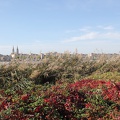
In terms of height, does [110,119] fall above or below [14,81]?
below

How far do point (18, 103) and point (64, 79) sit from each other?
6.22 m

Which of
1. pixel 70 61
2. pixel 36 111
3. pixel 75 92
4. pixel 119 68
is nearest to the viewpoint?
pixel 36 111

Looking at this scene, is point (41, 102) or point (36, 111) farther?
point (41, 102)

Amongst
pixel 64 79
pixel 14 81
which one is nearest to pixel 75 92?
pixel 14 81

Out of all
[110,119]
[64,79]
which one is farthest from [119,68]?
[110,119]

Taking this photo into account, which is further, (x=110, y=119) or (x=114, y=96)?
(x=114, y=96)

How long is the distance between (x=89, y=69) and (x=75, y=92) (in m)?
6.90

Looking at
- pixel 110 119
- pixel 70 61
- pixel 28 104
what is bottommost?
pixel 110 119

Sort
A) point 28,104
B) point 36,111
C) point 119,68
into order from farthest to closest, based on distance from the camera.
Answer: point 119,68 < point 28,104 < point 36,111

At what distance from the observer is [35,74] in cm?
1259

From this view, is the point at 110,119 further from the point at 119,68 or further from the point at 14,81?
the point at 119,68

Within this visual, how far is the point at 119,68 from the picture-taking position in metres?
17.0

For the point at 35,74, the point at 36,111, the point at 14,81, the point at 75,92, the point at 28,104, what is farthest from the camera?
the point at 35,74

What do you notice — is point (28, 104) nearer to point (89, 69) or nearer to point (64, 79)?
point (64, 79)
